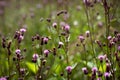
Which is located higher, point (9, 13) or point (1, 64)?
point (9, 13)

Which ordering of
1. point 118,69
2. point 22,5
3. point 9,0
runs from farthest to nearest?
point 9,0, point 22,5, point 118,69

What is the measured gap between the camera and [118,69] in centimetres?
Result: 246

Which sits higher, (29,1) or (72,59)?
(29,1)

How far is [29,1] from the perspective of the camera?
746 centimetres

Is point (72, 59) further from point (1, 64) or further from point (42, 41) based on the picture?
point (42, 41)

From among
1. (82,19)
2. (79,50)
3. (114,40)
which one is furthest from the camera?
(82,19)

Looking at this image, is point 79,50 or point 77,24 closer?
point 79,50

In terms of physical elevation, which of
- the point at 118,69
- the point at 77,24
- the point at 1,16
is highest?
the point at 1,16

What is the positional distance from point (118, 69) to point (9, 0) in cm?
591

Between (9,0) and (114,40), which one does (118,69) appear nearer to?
(114,40)

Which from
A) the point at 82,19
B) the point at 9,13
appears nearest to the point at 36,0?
the point at 9,13

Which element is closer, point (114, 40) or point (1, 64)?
point (114, 40)

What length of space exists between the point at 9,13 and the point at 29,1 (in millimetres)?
800

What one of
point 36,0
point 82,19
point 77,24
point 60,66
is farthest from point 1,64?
point 36,0
